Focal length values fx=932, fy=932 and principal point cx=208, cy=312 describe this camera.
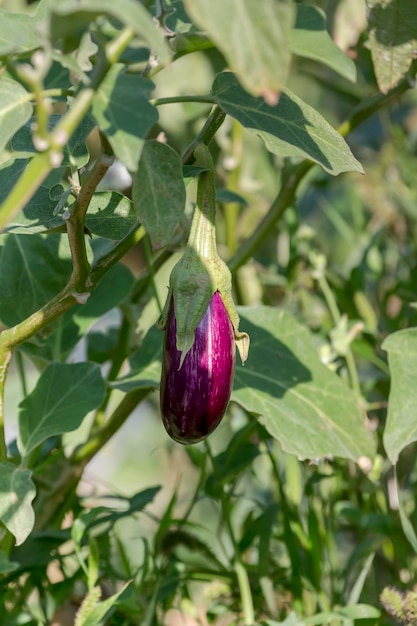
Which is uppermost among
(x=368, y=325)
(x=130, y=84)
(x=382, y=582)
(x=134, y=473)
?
(x=130, y=84)

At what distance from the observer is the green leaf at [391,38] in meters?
0.59

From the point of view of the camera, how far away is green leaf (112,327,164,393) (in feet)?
2.22

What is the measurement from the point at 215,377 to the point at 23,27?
201mm

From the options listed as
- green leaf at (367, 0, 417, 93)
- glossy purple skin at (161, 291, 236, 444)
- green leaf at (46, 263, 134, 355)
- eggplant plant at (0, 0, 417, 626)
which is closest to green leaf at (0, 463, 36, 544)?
eggplant plant at (0, 0, 417, 626)

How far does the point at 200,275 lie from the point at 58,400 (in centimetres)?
20

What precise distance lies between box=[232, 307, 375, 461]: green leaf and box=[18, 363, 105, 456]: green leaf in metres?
0.10

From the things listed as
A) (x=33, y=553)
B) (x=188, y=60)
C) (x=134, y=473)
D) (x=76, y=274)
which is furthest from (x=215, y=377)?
(x=134, y=473)

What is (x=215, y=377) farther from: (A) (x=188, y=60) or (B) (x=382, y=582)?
(A) (x=188, y=60)

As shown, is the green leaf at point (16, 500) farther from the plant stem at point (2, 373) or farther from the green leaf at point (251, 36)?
the green leaf at point (251, 36)

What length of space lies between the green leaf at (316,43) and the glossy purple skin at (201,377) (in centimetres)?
23

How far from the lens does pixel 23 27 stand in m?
0.47

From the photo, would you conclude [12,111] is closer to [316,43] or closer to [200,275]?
[200,275]

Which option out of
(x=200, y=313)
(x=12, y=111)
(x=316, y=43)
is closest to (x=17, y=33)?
(x=12, y=111)

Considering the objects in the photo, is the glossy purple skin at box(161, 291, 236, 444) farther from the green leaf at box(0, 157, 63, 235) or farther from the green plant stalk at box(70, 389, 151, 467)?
the green plant stalk at box(70, 389, 151, 467)
